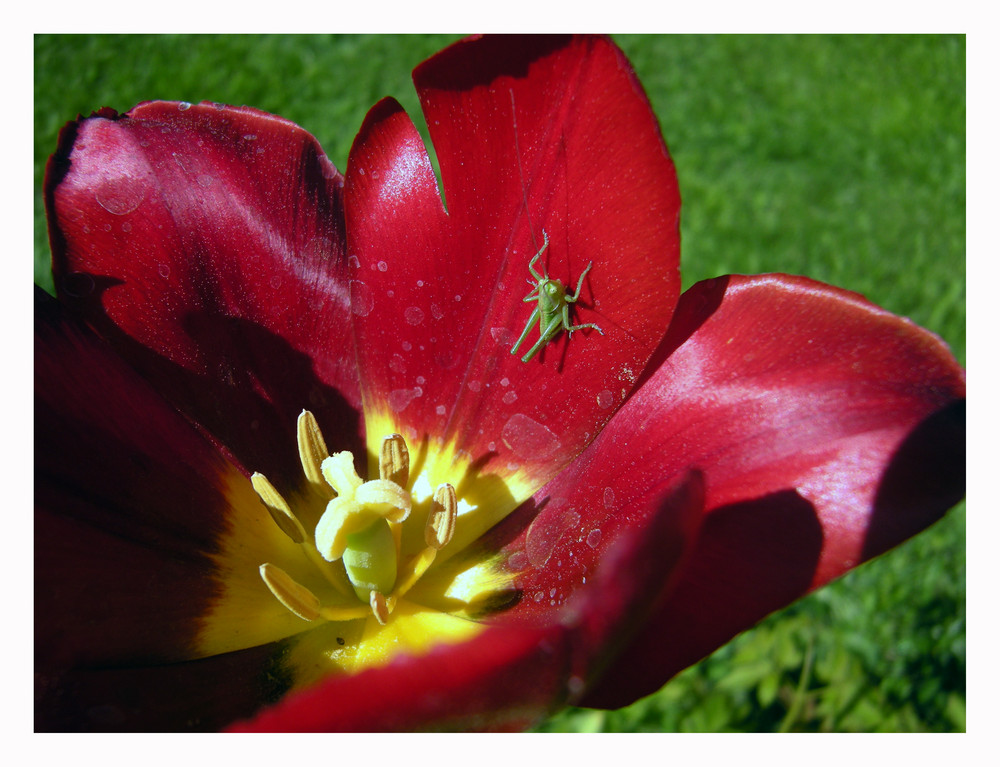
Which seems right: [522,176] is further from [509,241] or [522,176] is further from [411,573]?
[411,573]

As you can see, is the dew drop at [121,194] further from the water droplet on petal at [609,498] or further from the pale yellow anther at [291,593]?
the water droplet on petal at [609,498]

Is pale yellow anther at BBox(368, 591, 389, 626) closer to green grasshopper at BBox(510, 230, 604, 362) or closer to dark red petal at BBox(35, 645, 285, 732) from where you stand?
dark red petal at BBox(35, 645, 285, 732)

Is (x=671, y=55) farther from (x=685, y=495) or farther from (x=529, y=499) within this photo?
(x=685, y=495)

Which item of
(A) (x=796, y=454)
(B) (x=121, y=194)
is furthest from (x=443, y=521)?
(B) (x=121, y=194)

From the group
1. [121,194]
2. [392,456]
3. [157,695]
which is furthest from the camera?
[392,456]

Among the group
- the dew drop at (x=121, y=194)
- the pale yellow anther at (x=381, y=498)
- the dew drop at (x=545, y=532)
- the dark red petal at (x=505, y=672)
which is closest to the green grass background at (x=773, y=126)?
the dew drop at (x=545, y=532)

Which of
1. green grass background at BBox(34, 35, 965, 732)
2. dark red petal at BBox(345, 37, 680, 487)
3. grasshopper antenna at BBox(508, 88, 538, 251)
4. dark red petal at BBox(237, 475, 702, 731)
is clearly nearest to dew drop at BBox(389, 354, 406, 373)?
dark red petal at BBox(345, 37, 680, 487)
